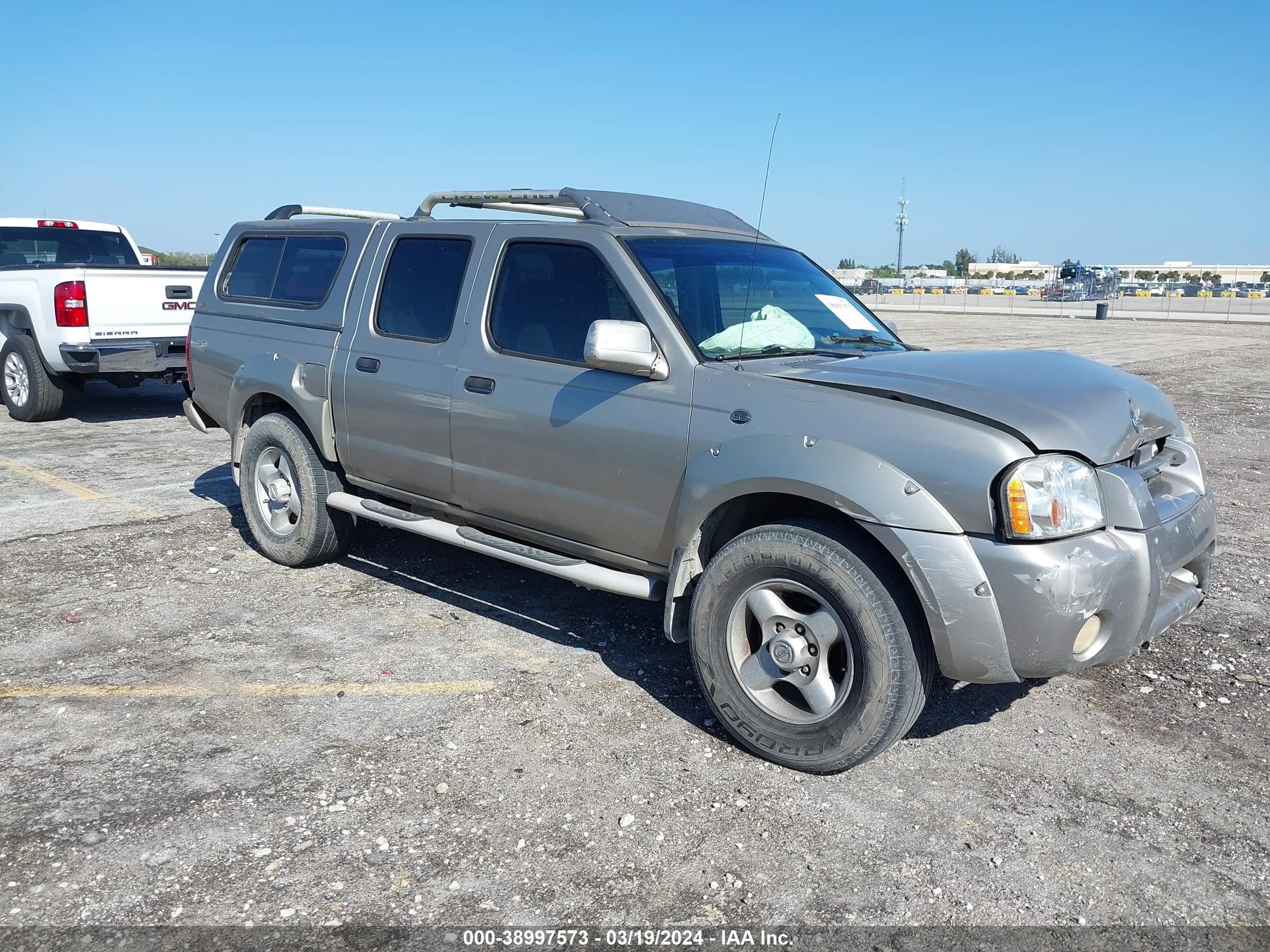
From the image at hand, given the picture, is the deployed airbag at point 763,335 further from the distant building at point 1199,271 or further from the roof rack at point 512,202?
the distant building at point 1199,271

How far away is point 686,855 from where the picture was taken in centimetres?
326

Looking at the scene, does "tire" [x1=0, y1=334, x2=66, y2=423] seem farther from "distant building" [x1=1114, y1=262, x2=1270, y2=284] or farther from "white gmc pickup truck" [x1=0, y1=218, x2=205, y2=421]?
"distant building" [x1=1114, y1=262, x2=1270, y2=284]

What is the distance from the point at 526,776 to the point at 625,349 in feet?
5.21

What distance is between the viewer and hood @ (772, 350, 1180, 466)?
3.47m

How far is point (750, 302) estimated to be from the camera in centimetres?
457

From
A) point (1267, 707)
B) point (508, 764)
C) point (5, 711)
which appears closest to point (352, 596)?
point (5, 711)

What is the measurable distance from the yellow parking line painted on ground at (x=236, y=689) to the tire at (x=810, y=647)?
115 cm

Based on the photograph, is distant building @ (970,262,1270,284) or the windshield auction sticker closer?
the windshield auction sticker

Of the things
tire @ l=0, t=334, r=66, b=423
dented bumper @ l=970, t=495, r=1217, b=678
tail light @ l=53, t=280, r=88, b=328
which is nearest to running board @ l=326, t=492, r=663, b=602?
dented bumper @ l=970, t=495, r=1217, b=678

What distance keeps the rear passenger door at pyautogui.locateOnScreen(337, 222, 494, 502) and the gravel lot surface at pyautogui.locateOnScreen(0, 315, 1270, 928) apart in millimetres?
779

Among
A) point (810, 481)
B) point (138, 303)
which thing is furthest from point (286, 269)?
point (138, 303)

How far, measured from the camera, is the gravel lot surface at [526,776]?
3061mm

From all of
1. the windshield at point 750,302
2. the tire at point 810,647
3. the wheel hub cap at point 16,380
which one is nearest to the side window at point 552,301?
the windshield at point 750,302

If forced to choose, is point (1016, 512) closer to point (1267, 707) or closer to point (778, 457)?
point (778, 457)
